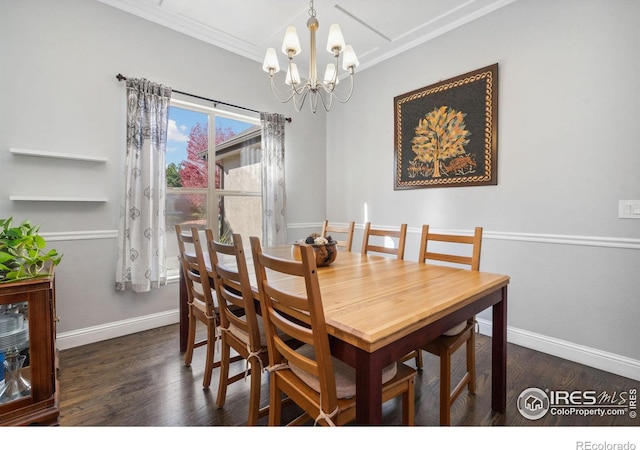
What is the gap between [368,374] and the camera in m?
0.95

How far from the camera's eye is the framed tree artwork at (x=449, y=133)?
2.67m

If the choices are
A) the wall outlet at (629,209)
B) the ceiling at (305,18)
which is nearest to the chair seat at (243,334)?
the wall outlet at (629,209)

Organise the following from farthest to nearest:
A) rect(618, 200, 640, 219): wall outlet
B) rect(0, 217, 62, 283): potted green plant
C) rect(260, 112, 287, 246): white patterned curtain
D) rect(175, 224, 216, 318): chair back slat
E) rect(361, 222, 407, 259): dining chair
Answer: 1. rect(260, 112, 287, 246): white patterned curtain
2. rect(361, 222, 407, 259): dining chair
3. rect(618, 200, 640, 219): wall outlet
4. rect(175, 224, 216, 318): chair back slat
5. rect(0, 217, 62, 283): potted green plant

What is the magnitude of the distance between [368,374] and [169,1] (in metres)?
3.24

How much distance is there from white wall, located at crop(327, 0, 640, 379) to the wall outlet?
34 mm

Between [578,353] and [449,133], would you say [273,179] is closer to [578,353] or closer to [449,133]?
[449,133]

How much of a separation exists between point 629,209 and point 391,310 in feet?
6.68

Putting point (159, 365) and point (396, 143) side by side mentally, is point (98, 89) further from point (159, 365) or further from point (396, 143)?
point (396, 143)

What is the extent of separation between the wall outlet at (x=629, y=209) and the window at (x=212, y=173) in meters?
3.17

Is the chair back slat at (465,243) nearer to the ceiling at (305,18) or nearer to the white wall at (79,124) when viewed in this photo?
the ceiling at (305,18)

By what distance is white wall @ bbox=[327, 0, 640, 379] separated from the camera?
2057 millimetres

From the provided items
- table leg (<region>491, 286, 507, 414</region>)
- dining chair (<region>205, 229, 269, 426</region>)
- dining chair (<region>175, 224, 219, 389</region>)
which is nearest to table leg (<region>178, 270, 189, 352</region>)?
dining chair (<region>175, 224, 219, 389</region>)

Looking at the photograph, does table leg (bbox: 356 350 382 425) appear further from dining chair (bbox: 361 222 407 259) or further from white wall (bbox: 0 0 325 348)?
white wall (bbox: 0 0 325 348)
